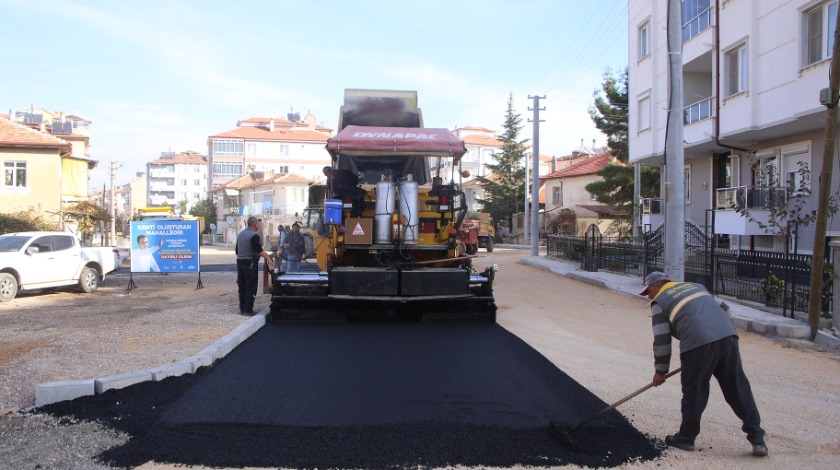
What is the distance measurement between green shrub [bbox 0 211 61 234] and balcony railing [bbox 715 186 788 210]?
84.8ft

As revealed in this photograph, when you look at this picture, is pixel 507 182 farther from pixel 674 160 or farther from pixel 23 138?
pixel 674 160

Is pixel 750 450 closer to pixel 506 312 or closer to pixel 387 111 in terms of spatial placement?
pixel 506 312

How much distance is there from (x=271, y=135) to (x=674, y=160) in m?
78.4

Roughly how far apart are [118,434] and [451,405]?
2.81m

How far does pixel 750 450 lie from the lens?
5.14 m

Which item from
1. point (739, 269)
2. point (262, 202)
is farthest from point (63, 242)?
point (262, 202)

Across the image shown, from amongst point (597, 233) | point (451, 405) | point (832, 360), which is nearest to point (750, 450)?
point (451, 405)

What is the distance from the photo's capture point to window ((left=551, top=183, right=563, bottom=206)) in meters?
56.8

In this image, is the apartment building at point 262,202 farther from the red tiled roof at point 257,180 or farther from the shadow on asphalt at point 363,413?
the shadow on asphalt at point 363,413

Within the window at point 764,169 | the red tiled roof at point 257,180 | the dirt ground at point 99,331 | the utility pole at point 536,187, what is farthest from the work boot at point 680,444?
the red tiled roof at point 257,180

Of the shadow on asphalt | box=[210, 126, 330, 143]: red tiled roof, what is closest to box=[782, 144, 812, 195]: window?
the shadow on asphalt

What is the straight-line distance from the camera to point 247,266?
38.5 feet

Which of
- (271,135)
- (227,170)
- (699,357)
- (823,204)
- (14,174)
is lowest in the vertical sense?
(699,357)

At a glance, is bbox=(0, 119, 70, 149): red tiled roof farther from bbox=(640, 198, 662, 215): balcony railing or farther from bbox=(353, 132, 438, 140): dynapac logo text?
bbox=(353, 132, 438, 140): dynapac logo text
